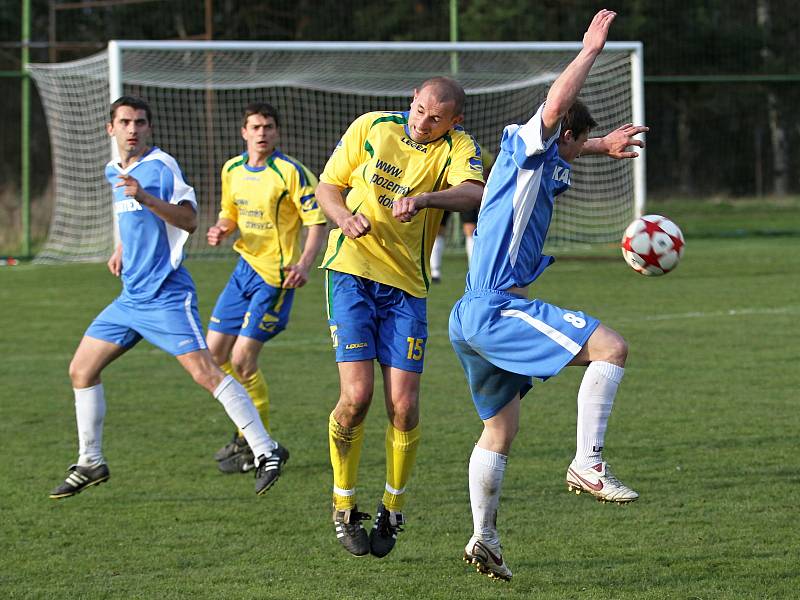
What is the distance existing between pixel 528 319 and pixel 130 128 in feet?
9.06

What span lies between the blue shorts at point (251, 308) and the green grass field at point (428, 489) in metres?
0.74

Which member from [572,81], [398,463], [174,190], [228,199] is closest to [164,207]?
[174,190]

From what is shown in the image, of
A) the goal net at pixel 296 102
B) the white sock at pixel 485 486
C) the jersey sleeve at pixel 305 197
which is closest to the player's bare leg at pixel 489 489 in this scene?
the white sock at pixel 485 486

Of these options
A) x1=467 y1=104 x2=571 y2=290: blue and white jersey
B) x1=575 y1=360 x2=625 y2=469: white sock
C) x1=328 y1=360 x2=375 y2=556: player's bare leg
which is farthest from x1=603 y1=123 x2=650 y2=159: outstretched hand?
x1=328 y1=360 x2=375 y2=556: player's bare leg

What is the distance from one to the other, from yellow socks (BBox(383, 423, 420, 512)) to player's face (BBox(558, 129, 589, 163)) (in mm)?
1572

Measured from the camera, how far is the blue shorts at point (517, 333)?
4816mm

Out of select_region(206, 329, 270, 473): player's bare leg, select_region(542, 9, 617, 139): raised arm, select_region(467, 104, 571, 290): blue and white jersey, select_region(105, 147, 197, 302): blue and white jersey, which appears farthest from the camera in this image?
select_region(206, 329, 270, 473): player's bare leg

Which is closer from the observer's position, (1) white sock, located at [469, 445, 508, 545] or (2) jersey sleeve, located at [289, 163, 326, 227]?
(1) white sock, located at [469, 445, 508, 545]

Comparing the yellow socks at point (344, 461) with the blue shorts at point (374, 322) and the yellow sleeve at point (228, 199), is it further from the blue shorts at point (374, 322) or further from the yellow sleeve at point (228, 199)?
the yellow sleeve at point (228, 199)

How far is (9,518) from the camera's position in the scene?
6.17 meters

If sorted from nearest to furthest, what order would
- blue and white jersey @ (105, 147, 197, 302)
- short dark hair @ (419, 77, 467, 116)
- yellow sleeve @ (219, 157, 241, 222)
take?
short dark hair @ (419, 77, 467, 116) < blue and white jersey @ (105, 147, 197, 302) < yellow sleeve @ (219, 157, 241, 222)

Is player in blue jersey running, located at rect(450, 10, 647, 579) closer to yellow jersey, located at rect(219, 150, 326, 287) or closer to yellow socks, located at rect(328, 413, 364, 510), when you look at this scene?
yellow socks, located at rect(328, 413, 364, 510)

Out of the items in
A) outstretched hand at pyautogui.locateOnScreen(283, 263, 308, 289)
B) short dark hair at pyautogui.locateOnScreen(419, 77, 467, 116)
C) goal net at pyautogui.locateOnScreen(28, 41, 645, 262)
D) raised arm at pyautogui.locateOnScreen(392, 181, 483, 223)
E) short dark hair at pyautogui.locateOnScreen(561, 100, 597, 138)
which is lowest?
outstretched hand at pyautogui.locateOnScreen(283, 263, 308, 289)

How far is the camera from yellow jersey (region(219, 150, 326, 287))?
7.93 meters
